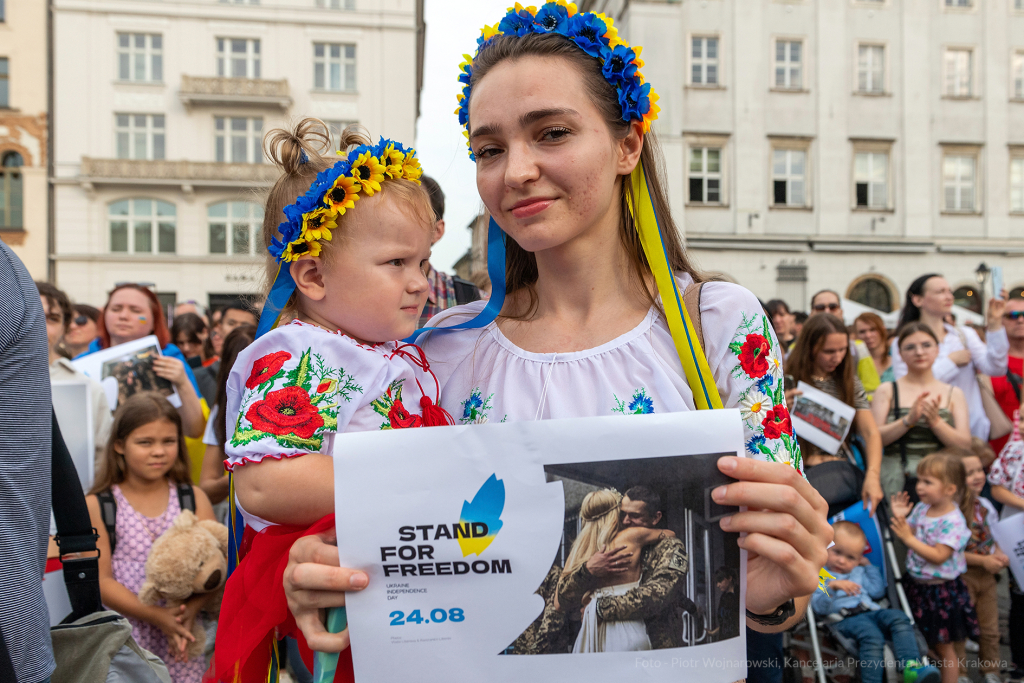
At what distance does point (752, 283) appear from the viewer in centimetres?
2084

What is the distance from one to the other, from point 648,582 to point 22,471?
1.39 meters

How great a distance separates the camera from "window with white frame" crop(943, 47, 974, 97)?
21.4 meters

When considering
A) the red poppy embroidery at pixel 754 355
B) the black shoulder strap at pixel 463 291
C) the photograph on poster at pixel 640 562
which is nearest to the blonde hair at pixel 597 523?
the photograph on poster at pixel 640 562

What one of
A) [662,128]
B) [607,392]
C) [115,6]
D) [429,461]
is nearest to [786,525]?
[607,392]

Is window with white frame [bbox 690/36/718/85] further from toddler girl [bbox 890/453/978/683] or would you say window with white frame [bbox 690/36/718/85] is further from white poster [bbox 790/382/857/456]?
toddler girl [bbox 890/453/978/683]

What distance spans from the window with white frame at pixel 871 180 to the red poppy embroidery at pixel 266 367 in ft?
75.0

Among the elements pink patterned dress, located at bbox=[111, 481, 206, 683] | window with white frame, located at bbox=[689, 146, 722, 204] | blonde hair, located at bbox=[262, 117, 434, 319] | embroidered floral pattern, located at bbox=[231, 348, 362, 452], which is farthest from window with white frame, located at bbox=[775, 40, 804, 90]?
embroidered floral pattern, located at bbox=[231, 348, 362, 452]

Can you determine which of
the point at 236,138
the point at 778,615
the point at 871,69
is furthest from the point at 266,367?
the point at 236,138

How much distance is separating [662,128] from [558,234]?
20.0 m

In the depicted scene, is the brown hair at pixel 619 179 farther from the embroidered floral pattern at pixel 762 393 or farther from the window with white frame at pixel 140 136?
the window with white frame at pixel 140 136

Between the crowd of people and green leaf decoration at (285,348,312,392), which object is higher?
green leaf decoration at (285,348,312,392)

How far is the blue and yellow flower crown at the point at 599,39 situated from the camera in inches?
58.2

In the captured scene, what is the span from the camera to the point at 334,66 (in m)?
24.3

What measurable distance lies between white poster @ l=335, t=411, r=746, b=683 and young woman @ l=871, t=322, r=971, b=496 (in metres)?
4.30
